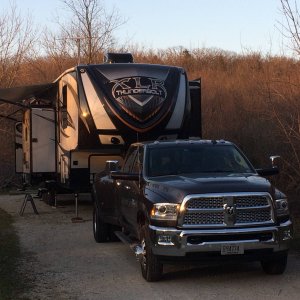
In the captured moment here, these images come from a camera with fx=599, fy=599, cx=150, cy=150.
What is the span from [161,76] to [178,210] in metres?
6.81

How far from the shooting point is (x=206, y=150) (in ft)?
29.4

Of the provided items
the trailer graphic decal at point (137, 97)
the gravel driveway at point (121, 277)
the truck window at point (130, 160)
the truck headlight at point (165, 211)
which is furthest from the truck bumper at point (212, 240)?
the trailer graphic decal at point (137, 97)

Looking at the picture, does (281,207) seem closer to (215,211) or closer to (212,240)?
(215,211)

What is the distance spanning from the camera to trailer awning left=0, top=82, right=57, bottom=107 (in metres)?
16.5

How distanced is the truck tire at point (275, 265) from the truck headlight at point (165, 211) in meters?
1.47

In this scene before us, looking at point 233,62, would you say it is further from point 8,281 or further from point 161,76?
point 8,281

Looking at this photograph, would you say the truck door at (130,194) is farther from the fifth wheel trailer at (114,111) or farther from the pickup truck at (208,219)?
the fifth wheel trailer at (114,111)

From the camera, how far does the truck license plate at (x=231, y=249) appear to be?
7.21 metres

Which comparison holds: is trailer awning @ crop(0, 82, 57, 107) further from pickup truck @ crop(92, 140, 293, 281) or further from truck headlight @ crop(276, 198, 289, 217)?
truck headlight @ crop(276, 198, 289, 217)

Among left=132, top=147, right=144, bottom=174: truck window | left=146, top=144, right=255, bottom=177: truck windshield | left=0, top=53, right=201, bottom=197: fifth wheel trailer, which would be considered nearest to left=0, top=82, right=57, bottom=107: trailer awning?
left=0, top=53, right=201, bottom=197: fifth wheel trailer

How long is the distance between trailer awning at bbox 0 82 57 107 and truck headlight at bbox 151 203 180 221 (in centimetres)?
950

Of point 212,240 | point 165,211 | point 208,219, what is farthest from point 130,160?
point 212,240

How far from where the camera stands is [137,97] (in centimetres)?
1327

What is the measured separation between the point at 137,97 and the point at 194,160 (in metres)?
4.77
